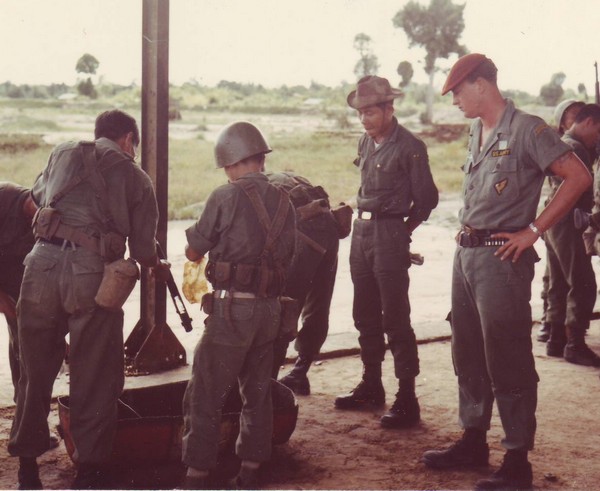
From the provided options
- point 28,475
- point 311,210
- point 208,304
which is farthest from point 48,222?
point 311,210

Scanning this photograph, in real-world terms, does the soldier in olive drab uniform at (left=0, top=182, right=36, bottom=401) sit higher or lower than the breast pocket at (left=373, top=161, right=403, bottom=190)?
lower

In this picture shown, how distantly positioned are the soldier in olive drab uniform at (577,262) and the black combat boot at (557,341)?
0.19 feet

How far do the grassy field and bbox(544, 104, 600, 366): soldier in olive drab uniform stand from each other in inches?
109

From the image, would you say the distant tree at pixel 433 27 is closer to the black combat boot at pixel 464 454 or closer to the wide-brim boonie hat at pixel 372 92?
the wide-brim boonie hat at pixel 372 92

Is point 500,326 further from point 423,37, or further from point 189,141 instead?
point 423,37

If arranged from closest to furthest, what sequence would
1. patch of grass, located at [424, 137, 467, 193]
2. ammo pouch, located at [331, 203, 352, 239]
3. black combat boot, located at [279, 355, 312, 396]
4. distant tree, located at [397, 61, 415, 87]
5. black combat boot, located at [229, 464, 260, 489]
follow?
1. black combat boot, located at [229, 464, 260, 489]
2. ammo pouch, located at [331, 203, 352, 239]
3. black combat boot, located at [279, 355, 312, 396]
4. distant tree, located at [397, 61, 415, 87]
5. patch of grass, located at [424, 137, 467, 193]

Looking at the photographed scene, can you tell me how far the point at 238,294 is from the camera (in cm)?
373

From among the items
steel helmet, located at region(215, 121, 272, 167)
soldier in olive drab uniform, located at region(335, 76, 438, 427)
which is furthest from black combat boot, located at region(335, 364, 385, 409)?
steel helmet, located at region(215, 121, 272, 167)

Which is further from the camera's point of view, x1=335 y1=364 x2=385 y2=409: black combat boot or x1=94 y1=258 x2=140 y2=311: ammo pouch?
x1=335 y1=364 x2=385 y2=409: black combat boot

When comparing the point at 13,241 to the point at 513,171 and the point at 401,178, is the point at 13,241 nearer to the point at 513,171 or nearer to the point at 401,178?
the point at 401,178

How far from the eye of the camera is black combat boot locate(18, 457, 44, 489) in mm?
3748

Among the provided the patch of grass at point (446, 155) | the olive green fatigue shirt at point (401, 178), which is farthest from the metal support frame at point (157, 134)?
the patch of grass at point (446, 155)

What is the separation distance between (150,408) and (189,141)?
397cm

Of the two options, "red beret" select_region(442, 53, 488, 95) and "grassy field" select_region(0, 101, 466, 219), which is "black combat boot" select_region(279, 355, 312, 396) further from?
"red beret" select_region(442, 53, 488, 95)
